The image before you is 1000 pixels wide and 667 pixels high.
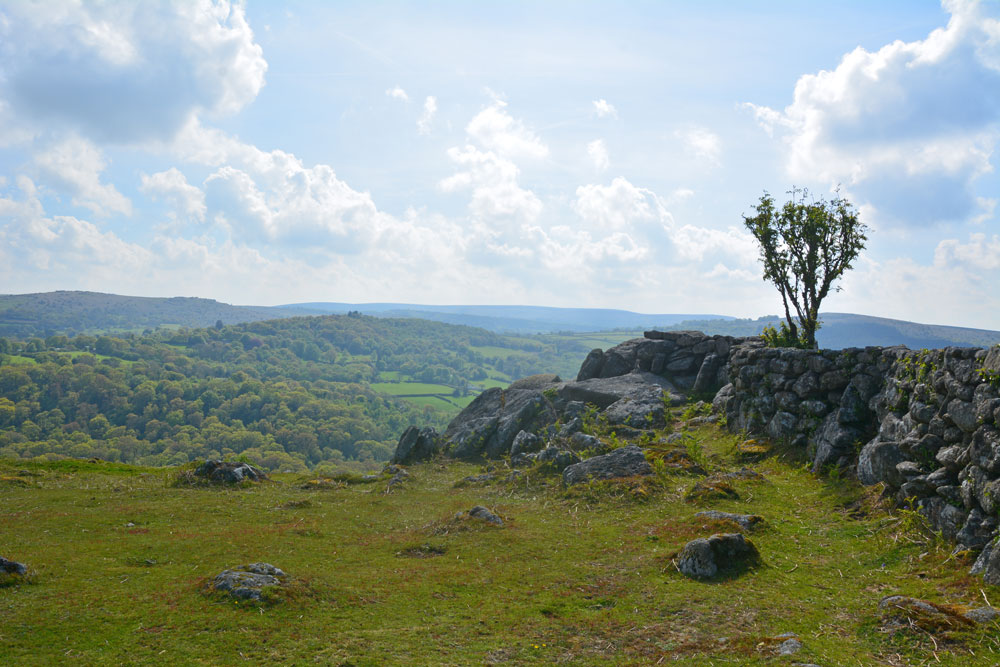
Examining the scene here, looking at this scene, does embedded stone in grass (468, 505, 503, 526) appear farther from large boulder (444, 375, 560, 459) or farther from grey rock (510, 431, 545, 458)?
large boulder (444, 375, 560, 459)

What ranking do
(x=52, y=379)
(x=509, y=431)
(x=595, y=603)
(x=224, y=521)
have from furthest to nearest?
1. (x=52, y=379)
2. (x=509, y=431)
3. (x=224, y=521)
4. (x=595, y=603)

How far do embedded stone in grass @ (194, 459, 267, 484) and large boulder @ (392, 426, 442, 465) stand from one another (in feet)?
37.5

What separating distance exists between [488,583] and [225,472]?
2461 cm

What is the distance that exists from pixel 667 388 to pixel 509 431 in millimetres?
14693

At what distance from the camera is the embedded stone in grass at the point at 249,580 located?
14.9 meters

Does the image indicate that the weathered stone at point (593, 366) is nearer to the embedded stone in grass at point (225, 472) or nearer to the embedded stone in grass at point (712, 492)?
the embedded stone in grass at point (712, 492)

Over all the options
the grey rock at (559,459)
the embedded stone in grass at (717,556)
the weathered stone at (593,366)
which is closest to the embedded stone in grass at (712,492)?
the embedded stone in grass at (717,556)

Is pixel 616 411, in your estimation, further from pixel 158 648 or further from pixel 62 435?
pixel 62 435

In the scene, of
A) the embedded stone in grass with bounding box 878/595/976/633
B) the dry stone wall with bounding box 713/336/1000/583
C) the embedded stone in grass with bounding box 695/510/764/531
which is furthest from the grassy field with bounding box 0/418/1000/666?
the dry stone wall with bounding box 713/336/1000/583

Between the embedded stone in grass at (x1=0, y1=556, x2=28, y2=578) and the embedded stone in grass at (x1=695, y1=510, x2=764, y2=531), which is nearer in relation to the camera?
the embedded stone in grass at (x1=0, y1=556, x2=28, y2=578)

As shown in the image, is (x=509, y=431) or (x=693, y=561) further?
(x=509, y=431)

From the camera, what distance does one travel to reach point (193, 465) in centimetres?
3653

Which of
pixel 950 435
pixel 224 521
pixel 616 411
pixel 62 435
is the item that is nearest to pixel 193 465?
pixel 224 521

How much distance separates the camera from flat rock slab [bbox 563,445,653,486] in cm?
2881
